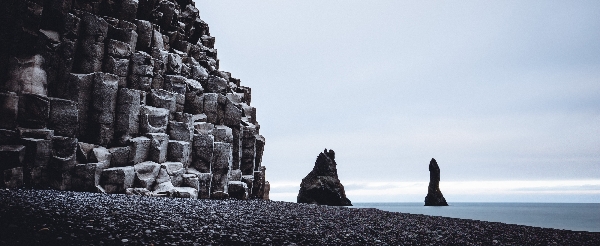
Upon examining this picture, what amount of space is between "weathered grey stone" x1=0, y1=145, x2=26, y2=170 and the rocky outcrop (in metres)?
77.7

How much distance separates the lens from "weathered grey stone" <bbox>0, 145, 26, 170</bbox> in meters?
22.5

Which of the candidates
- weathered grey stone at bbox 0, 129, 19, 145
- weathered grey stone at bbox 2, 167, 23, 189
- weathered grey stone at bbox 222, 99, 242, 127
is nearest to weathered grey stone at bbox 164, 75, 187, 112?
weathered grey stone at bbox 222, 99, 242, 127

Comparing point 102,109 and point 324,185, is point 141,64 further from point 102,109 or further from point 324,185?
point 324,185

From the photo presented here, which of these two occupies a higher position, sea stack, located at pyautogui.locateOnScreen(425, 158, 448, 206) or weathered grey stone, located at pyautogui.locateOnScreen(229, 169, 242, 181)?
weathered grey stone, located at pyautogui.locateOnScreen(229, 169, 242, 181)

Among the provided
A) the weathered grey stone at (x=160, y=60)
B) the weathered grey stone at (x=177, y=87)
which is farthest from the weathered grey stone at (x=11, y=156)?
the weathered grey stone at (x=160, y=60)

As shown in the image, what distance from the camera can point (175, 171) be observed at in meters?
29.8

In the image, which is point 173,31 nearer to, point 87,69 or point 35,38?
point 87,69

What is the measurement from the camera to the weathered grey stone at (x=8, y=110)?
23828mm

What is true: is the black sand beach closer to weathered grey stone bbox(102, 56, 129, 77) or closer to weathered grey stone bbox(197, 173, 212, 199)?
weathered grey stone bbox(197, 173, 212, 199)

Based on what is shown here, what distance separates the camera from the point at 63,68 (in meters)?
27.8

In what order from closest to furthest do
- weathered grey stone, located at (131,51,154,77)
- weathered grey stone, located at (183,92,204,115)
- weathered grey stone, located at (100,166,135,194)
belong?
weathered grey stone, located at (100,166,135,194)
weathered grey stone, located at (131,51,154,77)
weathered grey stone, located at (183,92,204,115)

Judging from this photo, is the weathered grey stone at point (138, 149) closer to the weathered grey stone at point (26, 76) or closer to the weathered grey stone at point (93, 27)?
the weathered grey stone at point (26, 76)

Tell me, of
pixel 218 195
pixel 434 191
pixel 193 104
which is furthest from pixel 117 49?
pixel 434 191

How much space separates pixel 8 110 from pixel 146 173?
33.3 ft
